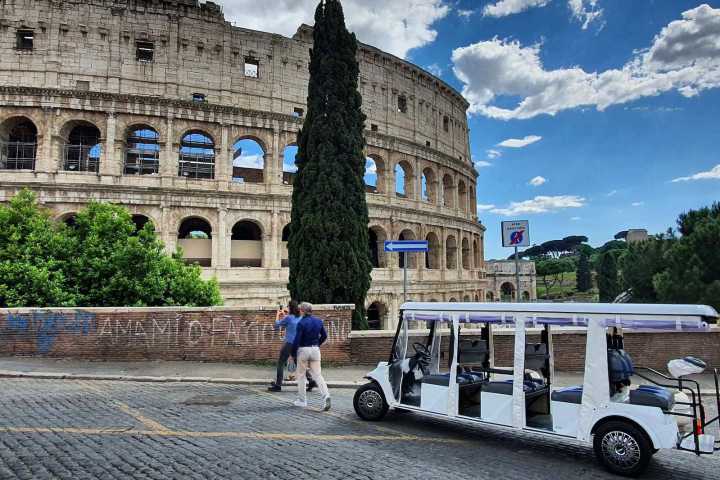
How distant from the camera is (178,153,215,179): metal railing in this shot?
85.4ft

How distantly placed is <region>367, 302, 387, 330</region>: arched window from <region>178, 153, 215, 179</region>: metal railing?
12.9m

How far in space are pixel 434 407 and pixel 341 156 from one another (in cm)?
1128

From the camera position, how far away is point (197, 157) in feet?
87.9

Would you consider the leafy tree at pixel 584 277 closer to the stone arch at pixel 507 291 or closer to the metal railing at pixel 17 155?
the stone arch at pixel 507 291

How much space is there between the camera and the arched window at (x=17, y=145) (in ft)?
75.6

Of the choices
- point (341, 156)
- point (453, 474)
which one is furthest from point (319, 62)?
point (453, 474)

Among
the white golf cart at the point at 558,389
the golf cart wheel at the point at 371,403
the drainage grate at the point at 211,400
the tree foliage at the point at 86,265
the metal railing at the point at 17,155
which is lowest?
the drainage grate at the point at 211,400

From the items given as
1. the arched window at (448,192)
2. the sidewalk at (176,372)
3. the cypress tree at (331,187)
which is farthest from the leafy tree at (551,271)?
the sidewalk at (176,372)

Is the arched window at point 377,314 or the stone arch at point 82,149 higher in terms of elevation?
the stone arch at point 82,149

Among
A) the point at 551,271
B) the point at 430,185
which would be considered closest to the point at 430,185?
the point at 430,185

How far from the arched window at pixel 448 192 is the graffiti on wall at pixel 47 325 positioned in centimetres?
2677

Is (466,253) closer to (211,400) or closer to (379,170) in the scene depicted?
(379,170)

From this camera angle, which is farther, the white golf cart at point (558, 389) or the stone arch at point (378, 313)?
the stone arch at point (378, 313)

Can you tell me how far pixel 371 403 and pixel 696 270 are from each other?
20.2 meters
